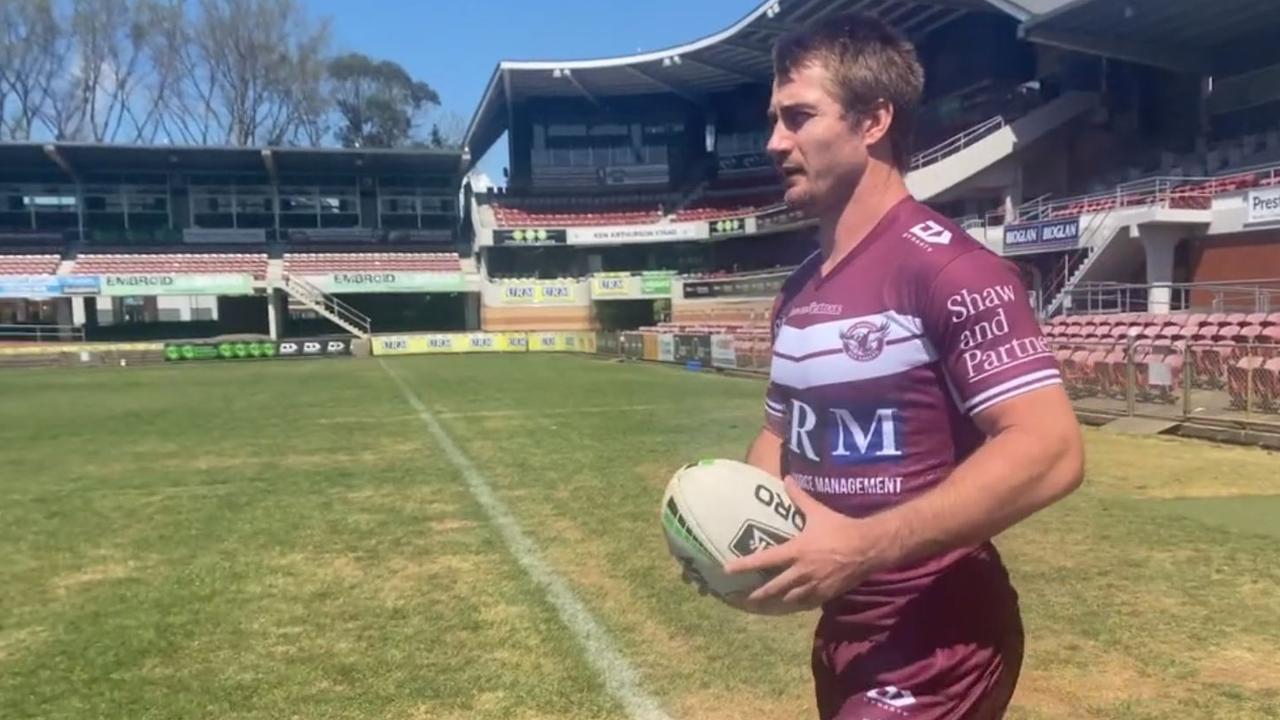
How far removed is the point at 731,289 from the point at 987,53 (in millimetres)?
16171

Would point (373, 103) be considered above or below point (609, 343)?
above

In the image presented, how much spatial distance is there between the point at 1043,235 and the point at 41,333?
49.5m

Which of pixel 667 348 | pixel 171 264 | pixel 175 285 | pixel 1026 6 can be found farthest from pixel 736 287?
pixel 171 264

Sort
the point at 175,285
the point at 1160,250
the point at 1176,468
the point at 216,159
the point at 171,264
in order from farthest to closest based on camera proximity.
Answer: the point at 216,159
the point at 171,264
the point at 175,285
the point at 1160,250
the point at 1176,468

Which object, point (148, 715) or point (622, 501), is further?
point (622, 501)

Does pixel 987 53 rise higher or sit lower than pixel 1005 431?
higher

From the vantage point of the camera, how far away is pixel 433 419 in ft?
60.1

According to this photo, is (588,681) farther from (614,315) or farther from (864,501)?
(614,315)

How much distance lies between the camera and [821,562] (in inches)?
66.7

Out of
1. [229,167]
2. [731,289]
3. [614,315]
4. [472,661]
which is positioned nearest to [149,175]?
[229,167]

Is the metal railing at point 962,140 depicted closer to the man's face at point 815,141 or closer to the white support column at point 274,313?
the white support column at point 274,313

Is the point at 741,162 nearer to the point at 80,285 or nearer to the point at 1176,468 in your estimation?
the point at 80,285

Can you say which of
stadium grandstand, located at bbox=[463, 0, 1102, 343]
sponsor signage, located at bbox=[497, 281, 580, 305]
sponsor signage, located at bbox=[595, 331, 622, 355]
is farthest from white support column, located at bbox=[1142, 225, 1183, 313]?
sponsor signage, located at bbox=[497, 281, 580, 305]

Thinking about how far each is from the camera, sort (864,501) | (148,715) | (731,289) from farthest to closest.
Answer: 1. (731,289)
2. (148,715)
3. (864,501)
